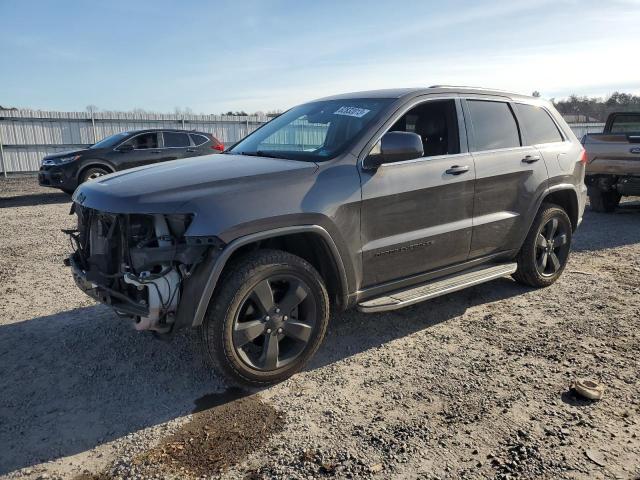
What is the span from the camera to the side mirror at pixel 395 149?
3.61 m

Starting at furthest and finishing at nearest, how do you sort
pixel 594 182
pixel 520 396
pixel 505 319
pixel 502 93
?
pixel 594 182 → pixel 502 93 → pixel 505 319 → pixel 520 396

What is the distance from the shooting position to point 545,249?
528 centimetres

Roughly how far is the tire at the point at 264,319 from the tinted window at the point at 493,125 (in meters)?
2.12

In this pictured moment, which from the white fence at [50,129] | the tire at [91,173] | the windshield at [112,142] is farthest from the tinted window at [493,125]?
the white fence at [50,129]

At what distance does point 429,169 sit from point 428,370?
1515 millimetres

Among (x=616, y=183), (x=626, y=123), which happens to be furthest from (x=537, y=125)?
(x=626, y=123)

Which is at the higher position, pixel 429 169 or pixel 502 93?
pixel 502 93

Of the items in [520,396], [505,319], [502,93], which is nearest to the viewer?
[520,396]

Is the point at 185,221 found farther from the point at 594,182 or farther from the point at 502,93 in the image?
the point at 594,182

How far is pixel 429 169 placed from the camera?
4.03 m

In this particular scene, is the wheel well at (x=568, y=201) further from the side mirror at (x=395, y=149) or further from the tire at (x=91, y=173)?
the tire at (x=91, y=173)

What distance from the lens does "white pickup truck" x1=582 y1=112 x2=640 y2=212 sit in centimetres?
903

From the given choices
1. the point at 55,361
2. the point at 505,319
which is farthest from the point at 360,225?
the point at 55,361

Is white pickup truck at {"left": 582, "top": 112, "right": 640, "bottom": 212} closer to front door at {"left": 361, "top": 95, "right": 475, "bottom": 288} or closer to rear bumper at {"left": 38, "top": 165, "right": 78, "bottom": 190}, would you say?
front door at {"left": 361, "top": 95, "right": 475, "bottom": 288}
